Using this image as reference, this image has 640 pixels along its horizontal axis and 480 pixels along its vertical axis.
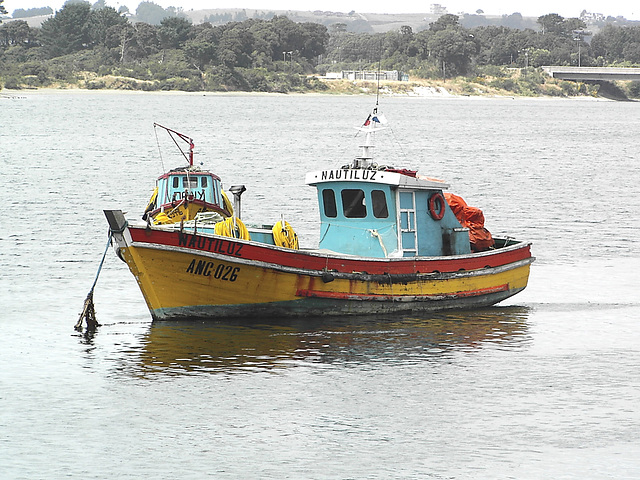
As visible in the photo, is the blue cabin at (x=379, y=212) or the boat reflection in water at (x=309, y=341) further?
the blue cabin at (x=379, y=212)

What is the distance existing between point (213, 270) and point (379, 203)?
4684 mm

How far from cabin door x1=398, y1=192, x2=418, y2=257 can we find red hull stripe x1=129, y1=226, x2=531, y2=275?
2.87 ft

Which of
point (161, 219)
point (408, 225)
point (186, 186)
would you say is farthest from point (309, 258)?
point (186, 186)

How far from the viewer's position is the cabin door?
2581cm

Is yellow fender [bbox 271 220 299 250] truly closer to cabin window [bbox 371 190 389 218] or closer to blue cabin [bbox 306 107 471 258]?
blue cabin [bbox 306 107 471 258]

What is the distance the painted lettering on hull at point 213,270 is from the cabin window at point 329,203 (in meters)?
3.78

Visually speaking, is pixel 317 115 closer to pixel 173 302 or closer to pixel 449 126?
pixel 449 126

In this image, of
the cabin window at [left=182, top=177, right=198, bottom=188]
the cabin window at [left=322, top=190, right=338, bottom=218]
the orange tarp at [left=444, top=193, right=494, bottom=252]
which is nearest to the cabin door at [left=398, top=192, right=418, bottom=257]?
the cabin window at [left=322, top=190, right=338, bottom=218]

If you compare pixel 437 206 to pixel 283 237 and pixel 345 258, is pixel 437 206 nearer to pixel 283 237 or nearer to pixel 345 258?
pixel 345 258

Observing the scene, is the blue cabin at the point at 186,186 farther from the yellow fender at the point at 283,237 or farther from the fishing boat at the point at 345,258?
the yellow fender at the point at 283,237

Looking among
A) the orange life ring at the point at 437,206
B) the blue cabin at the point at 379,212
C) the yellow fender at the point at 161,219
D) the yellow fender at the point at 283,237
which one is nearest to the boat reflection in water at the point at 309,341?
the blue cabin at the point at 379,212

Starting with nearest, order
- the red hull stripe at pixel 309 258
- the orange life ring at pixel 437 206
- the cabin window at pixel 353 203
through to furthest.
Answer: the red hull stripe at pixel 309 258
the cabin window at pixel 353 203
the orange life ring at pixel 437 206

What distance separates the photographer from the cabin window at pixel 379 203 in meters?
25.6

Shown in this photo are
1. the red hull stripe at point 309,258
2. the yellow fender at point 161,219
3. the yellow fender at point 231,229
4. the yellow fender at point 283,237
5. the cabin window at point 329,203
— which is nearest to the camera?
the red hull stripe at point 309,258
